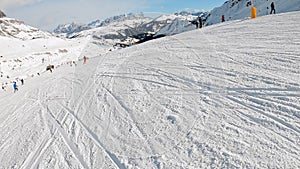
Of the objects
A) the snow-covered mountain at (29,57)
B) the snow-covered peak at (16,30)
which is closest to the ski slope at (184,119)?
the snow-covered mountain at (29,57)

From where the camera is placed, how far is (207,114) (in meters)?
7.20

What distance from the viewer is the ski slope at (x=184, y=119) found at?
560 centimetres

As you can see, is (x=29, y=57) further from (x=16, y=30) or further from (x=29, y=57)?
(x=16, y=30)

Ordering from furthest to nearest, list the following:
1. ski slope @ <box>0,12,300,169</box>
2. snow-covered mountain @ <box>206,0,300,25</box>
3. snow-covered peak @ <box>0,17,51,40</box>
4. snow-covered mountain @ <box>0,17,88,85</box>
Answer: snow-covered peak @ <box>0,17,51,40</box> < snow-covered mountain @ <box>0,17,88,85</box> < snow-covered mountain @ <box>206,0,300,25</box> < ski slope @ <box>0,12,300,169</box>

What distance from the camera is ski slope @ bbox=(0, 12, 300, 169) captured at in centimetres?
560

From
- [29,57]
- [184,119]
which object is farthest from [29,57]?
[184,119]

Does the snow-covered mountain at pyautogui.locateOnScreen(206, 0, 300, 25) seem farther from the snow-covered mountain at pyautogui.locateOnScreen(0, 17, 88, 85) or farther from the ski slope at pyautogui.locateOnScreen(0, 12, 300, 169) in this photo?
the snow-covered mountain at pyautogui.locateOnScreen(0, 17, 88, 85)

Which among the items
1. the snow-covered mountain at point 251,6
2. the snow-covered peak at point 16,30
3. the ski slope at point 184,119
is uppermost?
the snow-covered peak at point 16,30

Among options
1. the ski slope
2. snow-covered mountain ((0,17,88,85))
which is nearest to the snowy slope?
snow-covered mountain ((0,17,88,85))

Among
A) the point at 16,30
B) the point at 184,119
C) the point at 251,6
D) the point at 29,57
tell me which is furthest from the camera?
the point at 16,30

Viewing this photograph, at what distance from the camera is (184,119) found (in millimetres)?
7332

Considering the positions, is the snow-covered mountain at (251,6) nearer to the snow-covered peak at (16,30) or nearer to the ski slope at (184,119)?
the ski slope at (184,119)

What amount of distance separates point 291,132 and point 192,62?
24.8 ft

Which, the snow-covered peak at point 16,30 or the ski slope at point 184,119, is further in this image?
the snow-covered peak at point 16,30
